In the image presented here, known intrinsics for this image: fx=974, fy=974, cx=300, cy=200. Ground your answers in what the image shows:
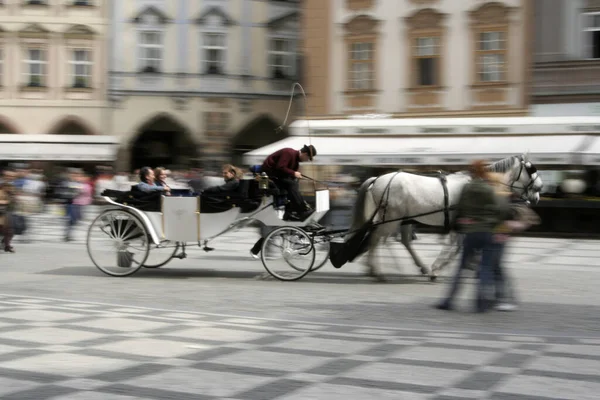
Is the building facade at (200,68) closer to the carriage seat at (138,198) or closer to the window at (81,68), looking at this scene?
the window at (81,68)

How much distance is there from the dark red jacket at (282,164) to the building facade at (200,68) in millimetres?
27377

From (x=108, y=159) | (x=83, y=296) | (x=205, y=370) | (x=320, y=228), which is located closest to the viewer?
(x=205, y=370)

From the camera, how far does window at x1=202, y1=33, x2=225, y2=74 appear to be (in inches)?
1613

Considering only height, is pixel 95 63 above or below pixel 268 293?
above

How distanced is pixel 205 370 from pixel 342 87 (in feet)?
86.5

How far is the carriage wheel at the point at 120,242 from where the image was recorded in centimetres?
1354

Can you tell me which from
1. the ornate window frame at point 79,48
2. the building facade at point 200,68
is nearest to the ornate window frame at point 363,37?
the building facade at point 200,68


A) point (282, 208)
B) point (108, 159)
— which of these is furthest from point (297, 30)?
point (282, 208)

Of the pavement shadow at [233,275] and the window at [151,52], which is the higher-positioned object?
the window at [151,52]

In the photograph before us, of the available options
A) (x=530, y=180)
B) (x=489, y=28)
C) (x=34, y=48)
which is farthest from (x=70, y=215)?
(x=34, y=48)

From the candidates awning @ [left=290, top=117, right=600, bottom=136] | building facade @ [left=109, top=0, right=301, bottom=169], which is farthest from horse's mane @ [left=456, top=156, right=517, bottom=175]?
building facade @ [left=109, top=0, right=301, bottom=169]

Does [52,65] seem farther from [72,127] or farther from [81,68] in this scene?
[72,127]

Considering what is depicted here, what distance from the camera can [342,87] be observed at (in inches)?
1284

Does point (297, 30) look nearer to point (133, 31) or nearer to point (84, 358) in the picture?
point (133, 31)
